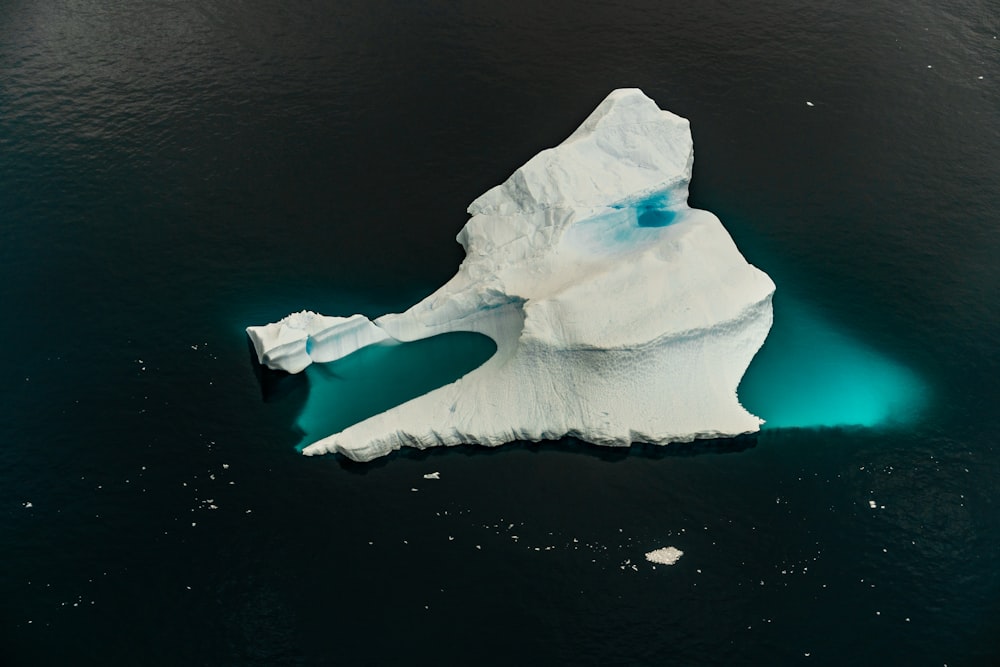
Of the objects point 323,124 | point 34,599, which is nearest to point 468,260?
point 323,124

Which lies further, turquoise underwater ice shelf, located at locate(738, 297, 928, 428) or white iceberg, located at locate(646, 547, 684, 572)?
turquoise underwater ice shelf, located at locate(738, 297, 928, 428)

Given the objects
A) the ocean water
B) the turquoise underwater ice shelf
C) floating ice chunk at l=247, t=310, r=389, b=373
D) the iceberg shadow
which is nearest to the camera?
the ocean water

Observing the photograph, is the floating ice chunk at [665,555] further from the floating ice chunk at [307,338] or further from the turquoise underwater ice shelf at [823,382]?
the floating ice chunk at [307,338]

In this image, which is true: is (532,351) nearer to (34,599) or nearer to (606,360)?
(606,360)

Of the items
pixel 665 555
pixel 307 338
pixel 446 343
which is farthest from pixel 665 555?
pixel 307 338

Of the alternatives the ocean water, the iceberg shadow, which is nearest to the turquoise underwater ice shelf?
the ocean water

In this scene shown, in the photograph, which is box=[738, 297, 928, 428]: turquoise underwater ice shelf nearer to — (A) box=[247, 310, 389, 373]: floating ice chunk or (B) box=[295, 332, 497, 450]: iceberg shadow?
(B) box=[295, 332, 497, 450]: iceberg shadow

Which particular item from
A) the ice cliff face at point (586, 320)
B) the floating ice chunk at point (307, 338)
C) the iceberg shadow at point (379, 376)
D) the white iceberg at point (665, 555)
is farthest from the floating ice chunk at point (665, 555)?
the floating ice chunk at point (307, 338)
